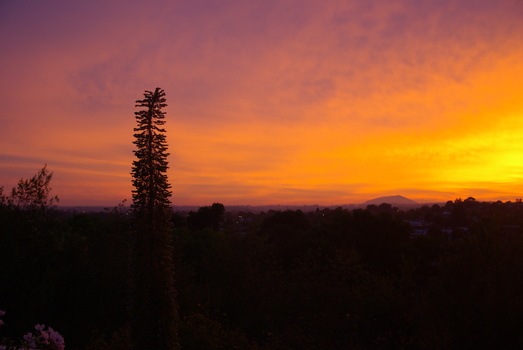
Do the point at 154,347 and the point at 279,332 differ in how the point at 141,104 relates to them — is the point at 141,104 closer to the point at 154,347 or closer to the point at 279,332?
the point at 154,347

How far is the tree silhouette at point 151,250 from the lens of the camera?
8.70 ft

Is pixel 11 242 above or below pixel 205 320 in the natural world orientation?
above

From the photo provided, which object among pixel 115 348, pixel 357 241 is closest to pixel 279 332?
pixel 115 348

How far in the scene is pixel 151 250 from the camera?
107 inches

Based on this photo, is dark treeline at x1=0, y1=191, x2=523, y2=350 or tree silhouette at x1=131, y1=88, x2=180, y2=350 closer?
tree silhouette at x1=131, y1=88, x2=180, y2=350

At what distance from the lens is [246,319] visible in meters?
11.4

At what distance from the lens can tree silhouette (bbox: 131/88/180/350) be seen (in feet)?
8.70

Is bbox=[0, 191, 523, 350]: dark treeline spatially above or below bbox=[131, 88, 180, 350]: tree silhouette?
below

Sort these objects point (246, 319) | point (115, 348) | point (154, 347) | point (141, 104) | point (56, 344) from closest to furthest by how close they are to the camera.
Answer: point (154, 347)
point (141, 104)
point (56, 344)
point (115, 348)
point (246, 319)

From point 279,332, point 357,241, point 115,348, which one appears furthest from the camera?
point 357,241

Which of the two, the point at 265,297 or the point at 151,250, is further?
the point at 265,297

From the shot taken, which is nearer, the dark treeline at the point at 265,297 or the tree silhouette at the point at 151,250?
the tree silhouette at the point at 151,250

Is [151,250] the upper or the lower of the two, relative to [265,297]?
upper

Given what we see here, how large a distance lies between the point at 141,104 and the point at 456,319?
1041cm
